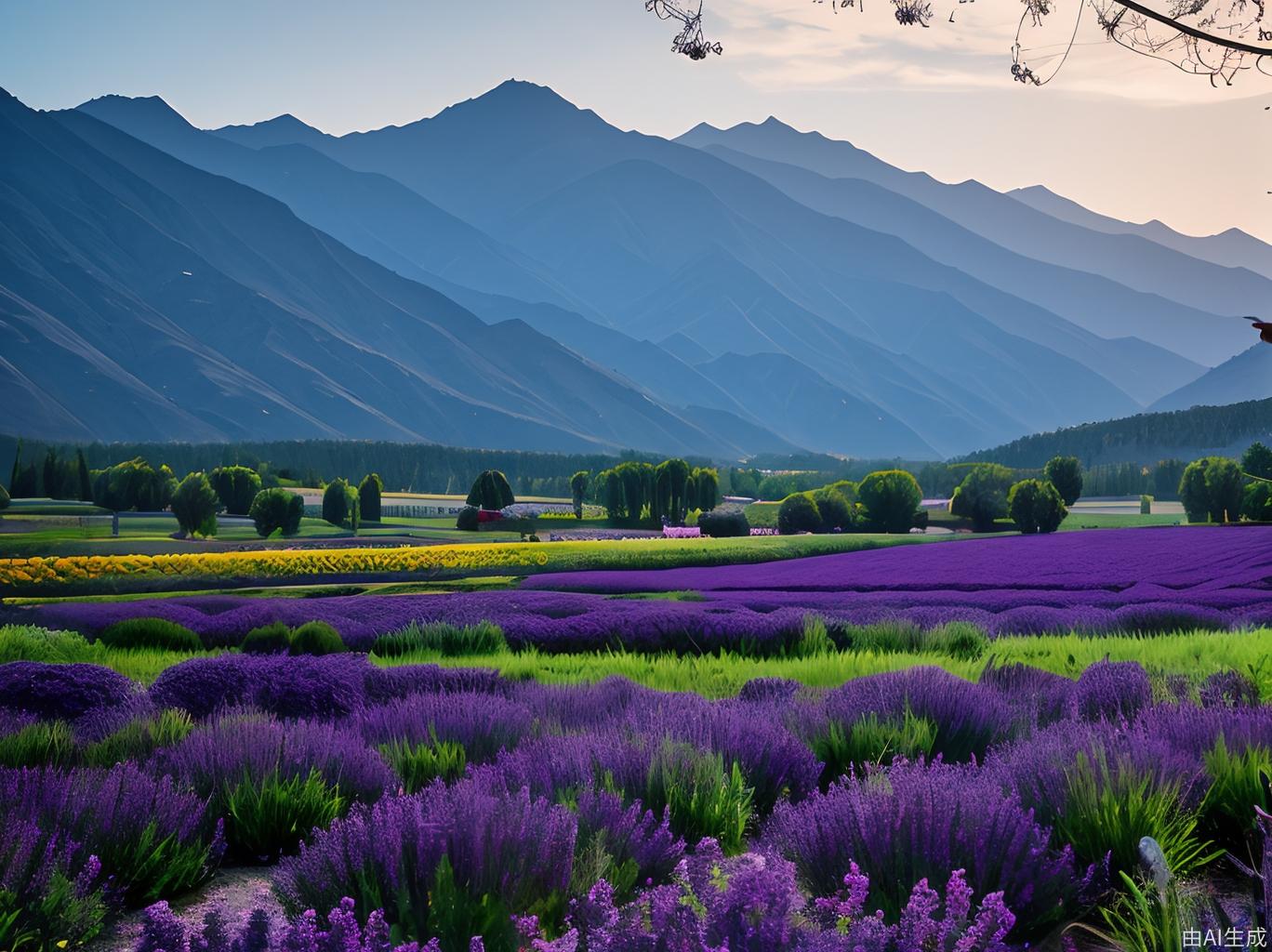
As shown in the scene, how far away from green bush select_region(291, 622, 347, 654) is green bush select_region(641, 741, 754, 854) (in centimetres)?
722

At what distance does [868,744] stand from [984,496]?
32.2 metres

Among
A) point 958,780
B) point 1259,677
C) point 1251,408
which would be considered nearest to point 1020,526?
point 1251,408

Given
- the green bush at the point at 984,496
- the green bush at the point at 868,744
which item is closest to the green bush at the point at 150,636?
the green bush at the point at 868,744

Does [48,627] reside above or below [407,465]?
below

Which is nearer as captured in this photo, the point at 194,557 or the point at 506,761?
the point at 506,761

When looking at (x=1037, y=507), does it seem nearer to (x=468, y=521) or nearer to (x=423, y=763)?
(x=468, y=521)

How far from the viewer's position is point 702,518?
33125 millimetres

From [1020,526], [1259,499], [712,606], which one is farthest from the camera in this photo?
[1020,526]

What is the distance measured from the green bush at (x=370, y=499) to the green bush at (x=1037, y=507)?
17016 mm

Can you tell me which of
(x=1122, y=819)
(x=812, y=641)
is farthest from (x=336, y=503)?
(x=1122, y=819)

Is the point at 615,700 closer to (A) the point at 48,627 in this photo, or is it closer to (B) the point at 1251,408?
(A) the point at 48,627

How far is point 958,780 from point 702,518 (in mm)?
28405

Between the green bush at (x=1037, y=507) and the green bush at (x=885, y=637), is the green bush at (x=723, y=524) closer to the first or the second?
the green bush at (x=1037, y=507)

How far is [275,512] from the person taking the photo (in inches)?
850
